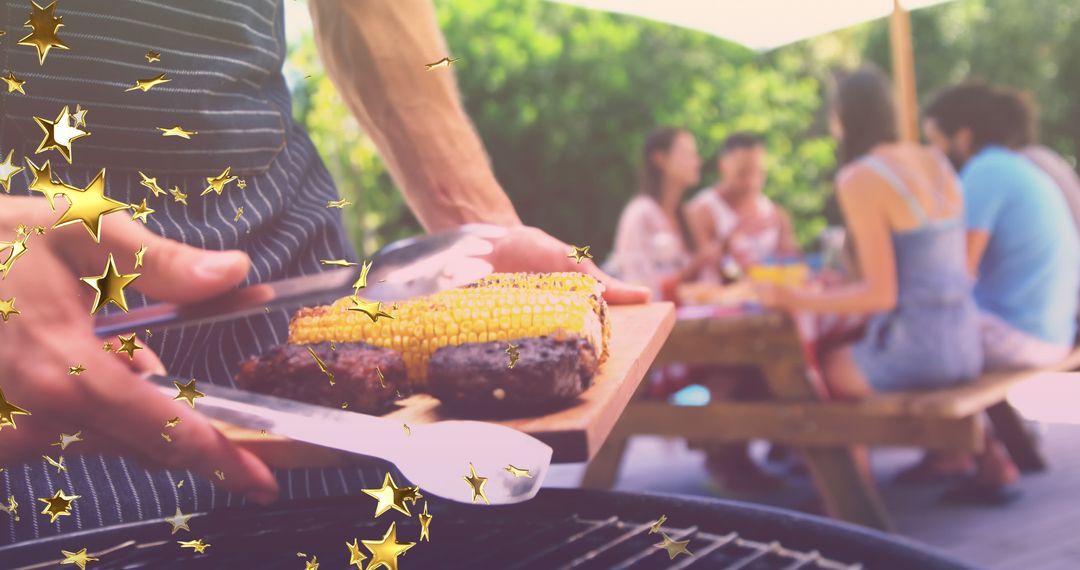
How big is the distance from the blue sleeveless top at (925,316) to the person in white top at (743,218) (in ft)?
2.99

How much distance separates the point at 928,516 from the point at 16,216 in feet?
8.24

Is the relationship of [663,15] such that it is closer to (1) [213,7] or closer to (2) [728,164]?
(1) [213,7]

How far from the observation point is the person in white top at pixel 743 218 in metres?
3.41

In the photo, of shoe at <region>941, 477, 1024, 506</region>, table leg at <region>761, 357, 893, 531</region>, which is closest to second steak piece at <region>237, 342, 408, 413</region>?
table leg at <region>761, 357, 893, 531</region>

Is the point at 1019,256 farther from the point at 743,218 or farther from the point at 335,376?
the point at 335,376

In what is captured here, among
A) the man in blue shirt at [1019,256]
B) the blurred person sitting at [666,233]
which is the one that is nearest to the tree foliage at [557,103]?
the blurred person sitting at [666,233]

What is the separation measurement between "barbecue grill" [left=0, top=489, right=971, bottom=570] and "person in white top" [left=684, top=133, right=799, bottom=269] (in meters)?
2.69

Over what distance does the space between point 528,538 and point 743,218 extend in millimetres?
3152

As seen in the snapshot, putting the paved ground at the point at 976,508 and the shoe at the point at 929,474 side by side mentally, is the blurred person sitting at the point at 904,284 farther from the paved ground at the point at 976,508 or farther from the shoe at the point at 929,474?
the shoe at the point at 929,474

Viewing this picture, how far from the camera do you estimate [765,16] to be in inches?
58.6

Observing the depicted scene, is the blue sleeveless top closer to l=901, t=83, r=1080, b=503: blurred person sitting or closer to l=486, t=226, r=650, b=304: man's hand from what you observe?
l=901, t=83, r=1080, b=503: blurred person sitting

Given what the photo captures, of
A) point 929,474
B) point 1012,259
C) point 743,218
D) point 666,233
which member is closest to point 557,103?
point 666,233

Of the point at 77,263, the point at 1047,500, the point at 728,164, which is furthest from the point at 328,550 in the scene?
the point at 728,164

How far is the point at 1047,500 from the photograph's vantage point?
8.52ft
